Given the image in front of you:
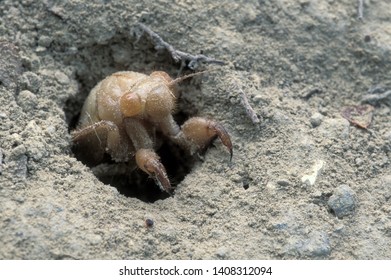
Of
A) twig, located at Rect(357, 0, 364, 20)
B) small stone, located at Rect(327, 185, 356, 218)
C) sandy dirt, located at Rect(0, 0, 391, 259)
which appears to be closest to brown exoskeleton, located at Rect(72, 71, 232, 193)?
sandy dirt, located at Rect(0, 0, 391, 259)

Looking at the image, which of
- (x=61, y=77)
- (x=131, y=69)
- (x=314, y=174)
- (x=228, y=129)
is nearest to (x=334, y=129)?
(x=314, y=174)

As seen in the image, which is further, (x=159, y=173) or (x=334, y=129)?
(x=334, y=129)

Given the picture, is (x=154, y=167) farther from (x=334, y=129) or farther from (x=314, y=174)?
(x=334, y=129)

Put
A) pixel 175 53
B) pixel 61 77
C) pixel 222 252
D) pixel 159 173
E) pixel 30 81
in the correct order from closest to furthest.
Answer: pixel 222 252
pixel 159 173
pixel 30 81
pixel 61 77
pixel 175 53

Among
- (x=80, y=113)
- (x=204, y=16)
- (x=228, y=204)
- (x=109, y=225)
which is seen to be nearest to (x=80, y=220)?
(x=109, y=225)

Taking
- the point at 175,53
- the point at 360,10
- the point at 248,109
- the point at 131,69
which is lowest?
the point at 131,69

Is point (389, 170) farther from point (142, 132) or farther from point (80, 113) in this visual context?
point (80, 113)
